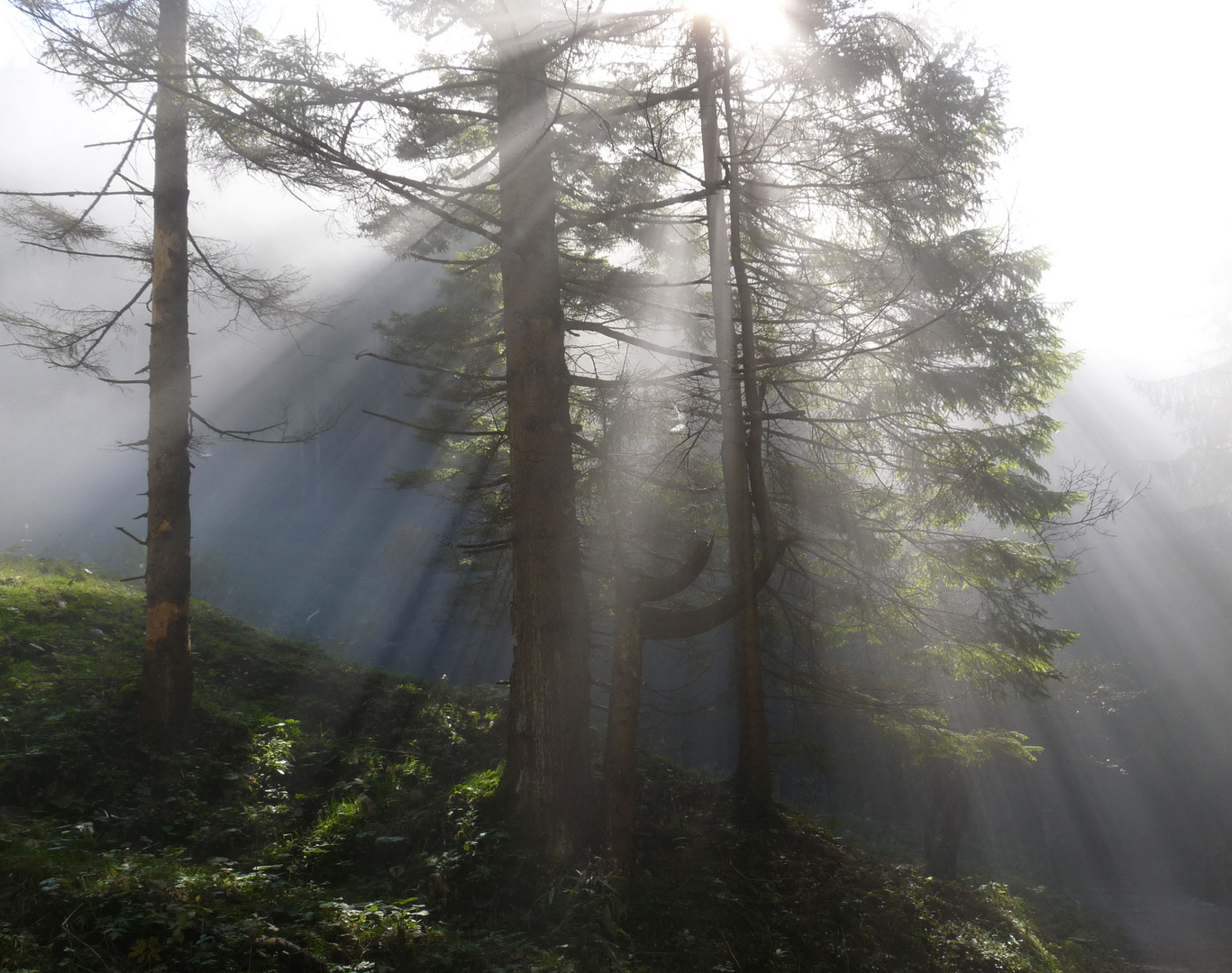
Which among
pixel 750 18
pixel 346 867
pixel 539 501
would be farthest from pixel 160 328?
pixel 750 18

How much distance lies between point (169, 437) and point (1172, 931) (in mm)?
14441

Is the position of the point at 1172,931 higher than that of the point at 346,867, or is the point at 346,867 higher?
the point at 346,867

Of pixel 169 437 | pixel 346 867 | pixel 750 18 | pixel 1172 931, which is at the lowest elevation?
pixel 1172 931

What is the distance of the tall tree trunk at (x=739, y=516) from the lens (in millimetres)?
5945

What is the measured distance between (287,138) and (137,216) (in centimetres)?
377

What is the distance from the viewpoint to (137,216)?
281 inches

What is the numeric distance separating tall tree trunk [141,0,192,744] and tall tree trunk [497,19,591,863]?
272 cm

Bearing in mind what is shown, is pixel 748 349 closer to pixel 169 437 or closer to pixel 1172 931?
pixel 169 437

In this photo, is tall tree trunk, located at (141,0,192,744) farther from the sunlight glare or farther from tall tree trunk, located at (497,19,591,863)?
the sunlight glare

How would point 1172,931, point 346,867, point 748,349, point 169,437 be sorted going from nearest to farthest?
1. point 346,867
2. point 748,349
3. point 169,437
4. point 1172,931

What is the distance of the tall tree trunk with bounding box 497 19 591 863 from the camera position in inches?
205

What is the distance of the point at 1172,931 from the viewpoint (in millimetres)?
10688

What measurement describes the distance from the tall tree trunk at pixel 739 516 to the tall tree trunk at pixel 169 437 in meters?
4.42

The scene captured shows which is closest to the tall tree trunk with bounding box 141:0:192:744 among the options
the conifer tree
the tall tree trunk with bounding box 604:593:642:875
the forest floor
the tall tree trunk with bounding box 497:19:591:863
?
the conifer tree
